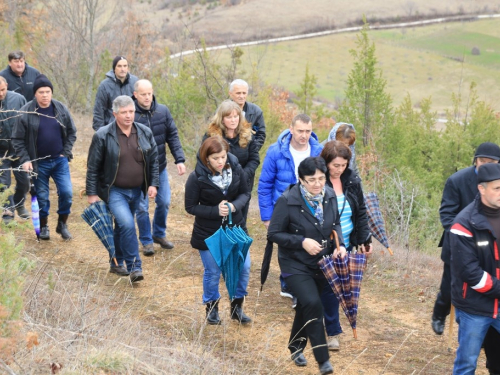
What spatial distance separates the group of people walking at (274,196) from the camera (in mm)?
4293

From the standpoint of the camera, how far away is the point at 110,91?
790cm

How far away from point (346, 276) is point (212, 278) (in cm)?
136

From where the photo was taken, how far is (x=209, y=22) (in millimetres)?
89062

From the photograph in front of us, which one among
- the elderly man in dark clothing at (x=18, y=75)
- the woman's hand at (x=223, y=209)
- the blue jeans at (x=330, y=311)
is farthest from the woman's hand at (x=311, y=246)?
the elderly man in dark clothing at (x=18, y=75)

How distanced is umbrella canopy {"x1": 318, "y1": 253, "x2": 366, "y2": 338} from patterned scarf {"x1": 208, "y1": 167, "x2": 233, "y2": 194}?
1.22 metres

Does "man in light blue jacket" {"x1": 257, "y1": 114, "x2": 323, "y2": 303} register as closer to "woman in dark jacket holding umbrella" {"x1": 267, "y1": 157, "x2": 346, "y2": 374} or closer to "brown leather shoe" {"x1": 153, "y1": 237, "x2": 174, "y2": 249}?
"woman in dark jacket holding umbrella" {"x1": 267, "y1": 157, "x2": 346, "y2": 374}

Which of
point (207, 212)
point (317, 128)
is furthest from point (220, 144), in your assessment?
point (317, 128)

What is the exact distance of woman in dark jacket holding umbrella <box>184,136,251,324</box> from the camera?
5.50 metres

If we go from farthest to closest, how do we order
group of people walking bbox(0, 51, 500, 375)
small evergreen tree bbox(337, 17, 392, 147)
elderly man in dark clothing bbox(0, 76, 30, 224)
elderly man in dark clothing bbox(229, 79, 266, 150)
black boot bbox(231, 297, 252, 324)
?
small evergreen tree bbox(337, 17, 392, 147) → elderly man in dark clothing bbox(0, 76, 30, 224) → elderly man in dark clothing bbox(229, 79, 266, 150) → black boot bbox(231, 297, 252, 324) → group of people walking bbox(0, 51, 500, 375)

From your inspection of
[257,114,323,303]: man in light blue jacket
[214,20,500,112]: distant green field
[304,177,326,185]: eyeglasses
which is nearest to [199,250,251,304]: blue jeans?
[257,114,323,303]: man in light blue jacket

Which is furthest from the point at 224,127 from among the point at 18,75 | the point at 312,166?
the point at 18,75

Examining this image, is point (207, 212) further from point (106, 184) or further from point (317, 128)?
point (317, 128)

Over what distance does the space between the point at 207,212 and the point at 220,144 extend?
0.64 m

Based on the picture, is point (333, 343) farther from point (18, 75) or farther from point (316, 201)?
point (18, 75)
